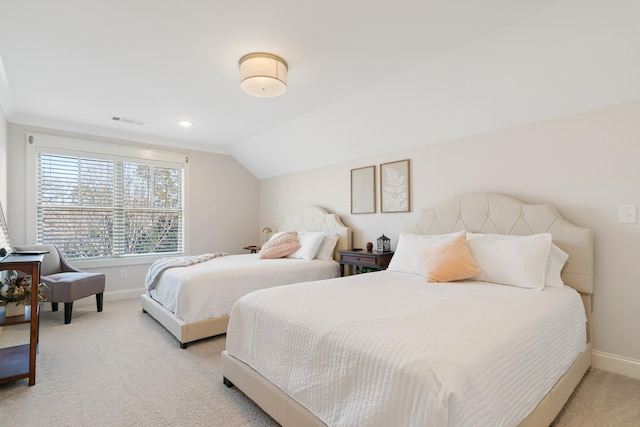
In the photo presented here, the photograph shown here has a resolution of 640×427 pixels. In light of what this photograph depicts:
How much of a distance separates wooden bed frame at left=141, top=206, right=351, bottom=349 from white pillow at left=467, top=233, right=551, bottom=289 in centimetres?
190

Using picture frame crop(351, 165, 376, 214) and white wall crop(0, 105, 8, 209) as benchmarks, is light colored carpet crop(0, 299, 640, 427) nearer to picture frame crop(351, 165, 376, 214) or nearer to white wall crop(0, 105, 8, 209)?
white wall crop(0, 105, 8, 209)

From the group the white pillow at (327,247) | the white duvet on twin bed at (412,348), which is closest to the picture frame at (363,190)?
the white pillow at (327,247)

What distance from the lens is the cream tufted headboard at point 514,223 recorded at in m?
→ 2.32

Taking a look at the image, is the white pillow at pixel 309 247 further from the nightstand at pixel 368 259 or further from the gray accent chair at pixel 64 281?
the gray accent chair at pixel 64 281

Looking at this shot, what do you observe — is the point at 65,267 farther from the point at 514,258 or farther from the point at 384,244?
the point at 514,258

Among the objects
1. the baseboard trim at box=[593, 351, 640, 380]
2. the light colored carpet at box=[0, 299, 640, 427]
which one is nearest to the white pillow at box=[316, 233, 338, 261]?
the light colored carpet at box=[0, 299, 640, 427]

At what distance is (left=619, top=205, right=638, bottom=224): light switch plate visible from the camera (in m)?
2.21

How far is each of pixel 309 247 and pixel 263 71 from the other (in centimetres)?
221

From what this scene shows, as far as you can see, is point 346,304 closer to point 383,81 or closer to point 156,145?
point 383,81

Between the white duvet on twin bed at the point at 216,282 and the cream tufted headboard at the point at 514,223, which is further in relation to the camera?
the white duvet on twin bed at the point at 216,282

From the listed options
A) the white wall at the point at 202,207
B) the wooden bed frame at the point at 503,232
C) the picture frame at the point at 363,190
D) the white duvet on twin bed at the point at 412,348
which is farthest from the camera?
the picture frame at the point at 363,190

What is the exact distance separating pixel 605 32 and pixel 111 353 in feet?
13.9

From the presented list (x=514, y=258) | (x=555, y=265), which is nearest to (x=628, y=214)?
(x=555, y=265)

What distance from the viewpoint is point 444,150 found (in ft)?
10.8
